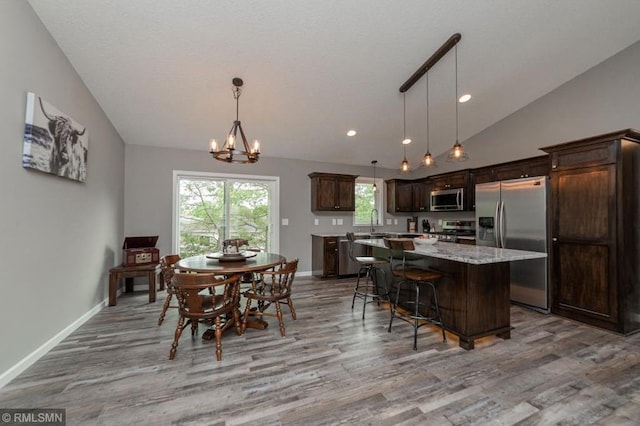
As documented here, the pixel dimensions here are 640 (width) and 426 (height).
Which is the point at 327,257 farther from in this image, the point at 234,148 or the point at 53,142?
the point at 53,142

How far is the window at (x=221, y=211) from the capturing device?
187 inches

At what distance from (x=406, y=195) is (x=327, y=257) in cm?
256

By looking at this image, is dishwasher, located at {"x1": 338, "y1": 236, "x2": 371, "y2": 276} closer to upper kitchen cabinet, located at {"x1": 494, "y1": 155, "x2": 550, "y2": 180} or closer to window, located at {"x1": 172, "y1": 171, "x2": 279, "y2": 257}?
window, located at {"x1": 172, "y1": 171, "x2": 279, "y2": 257}

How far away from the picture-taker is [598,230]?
2.91 metres

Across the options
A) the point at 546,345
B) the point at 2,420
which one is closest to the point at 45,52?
the point at 2,420

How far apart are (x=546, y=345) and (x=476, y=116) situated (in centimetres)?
377

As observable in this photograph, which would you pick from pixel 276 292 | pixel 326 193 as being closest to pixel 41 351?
pixel 276 292

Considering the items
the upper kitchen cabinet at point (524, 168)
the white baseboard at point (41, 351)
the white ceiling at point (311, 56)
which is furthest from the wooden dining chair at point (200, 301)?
the upper kitchen cabinet at point (524, 168)

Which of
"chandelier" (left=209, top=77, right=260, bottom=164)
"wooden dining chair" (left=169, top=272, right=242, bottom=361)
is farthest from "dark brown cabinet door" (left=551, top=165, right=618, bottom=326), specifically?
"wooden dining chair" (left=169, top=272, right=242, bottom=361)

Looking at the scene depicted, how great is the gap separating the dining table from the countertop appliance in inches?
137

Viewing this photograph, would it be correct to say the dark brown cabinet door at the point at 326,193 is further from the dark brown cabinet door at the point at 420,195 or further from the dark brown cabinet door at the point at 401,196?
the dark brown cabinet door at the point at 420,195

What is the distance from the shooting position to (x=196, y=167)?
187 inches

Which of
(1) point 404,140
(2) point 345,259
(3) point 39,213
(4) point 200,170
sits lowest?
(2) point 345,259

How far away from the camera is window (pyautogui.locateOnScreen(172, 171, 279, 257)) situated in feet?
15.6
